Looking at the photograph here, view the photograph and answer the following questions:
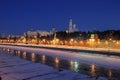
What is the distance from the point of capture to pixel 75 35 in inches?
4978

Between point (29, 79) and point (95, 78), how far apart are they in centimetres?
396

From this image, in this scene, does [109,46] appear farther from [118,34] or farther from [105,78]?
[105,78]

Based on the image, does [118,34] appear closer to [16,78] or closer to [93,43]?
[93,43]

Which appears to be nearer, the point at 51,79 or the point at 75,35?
the point at 51,79

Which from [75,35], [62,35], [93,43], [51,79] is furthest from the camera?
[62,35]

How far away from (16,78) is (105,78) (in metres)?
5.33

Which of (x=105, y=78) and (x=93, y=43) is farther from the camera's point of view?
(x=93, y=43)

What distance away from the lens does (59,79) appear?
15664 mm

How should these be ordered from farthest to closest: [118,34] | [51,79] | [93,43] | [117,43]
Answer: [118,34] → [93,43] → [117,43] → [51,79]

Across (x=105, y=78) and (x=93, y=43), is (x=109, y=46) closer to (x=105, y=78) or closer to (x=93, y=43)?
(x=93, y=43)

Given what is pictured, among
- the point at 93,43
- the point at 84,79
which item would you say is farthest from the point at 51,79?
the point at 93,43

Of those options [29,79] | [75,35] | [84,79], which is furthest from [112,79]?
[75,35]

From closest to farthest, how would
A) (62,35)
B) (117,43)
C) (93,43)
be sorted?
1. (117,43)
2. (93,43)
3. (62,35)

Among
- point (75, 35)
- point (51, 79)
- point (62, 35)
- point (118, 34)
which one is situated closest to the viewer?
point (51, 79)
